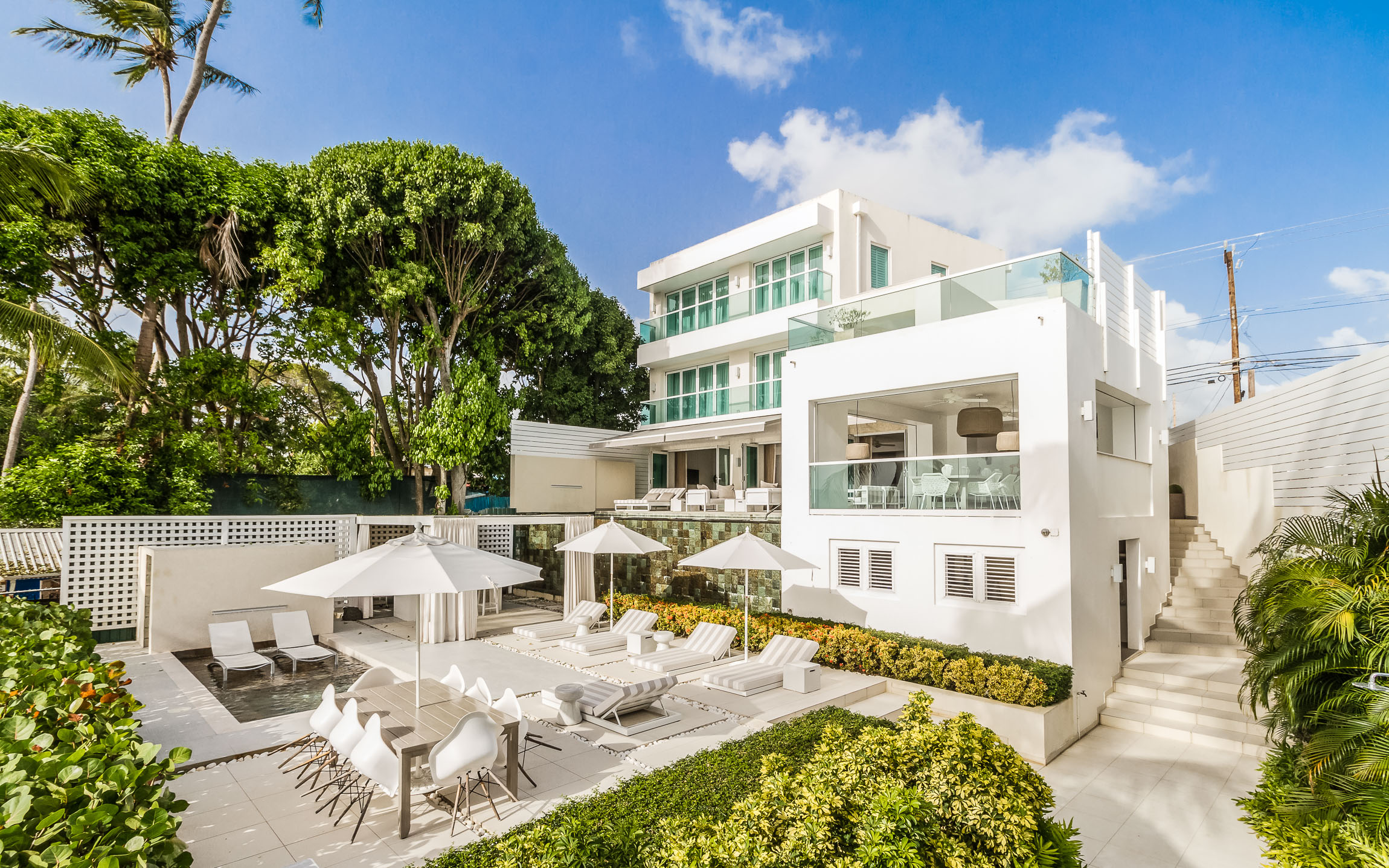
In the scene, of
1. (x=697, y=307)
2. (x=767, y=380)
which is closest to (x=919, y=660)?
(x=767, y=380)

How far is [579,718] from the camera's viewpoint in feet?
29.4

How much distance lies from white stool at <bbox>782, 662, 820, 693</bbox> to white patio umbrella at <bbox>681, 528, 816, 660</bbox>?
3.03 feet

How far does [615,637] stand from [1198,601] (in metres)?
13.4

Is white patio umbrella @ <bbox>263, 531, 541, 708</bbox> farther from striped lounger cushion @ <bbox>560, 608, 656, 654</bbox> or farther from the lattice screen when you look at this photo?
the lattice screen

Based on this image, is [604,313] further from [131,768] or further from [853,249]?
[131,768]

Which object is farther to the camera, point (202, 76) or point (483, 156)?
point (483, 156)

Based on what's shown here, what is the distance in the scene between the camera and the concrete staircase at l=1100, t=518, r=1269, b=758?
34.5ft

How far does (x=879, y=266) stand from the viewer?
71.9 ft

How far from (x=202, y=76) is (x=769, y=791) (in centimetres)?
2526

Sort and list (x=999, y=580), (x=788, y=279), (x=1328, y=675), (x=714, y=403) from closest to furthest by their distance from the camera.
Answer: (x=1328, y=675)
(x=999, y=580)
(x=788, y=279)
(x=714, y=403)

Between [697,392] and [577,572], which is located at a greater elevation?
[697,392]

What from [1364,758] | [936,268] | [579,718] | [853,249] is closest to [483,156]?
[853,249]

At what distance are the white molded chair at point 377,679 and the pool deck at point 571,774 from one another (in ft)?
3.57

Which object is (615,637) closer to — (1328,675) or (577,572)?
(577,572)
